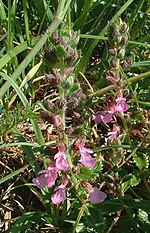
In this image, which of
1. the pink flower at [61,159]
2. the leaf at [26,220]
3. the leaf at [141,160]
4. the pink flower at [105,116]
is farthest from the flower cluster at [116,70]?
the leaf at [26,220]

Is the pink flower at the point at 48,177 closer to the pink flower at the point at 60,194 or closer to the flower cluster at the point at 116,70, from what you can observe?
the pink flower at the point at 60,194

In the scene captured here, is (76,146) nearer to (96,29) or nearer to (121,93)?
(121,93)

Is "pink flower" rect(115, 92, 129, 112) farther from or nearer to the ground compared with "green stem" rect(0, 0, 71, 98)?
nearer to the ground

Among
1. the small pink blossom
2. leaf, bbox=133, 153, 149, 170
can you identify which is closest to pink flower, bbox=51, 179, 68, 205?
the small pink blossom

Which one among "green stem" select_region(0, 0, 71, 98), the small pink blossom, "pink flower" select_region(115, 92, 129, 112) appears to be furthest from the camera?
"green stem" select_region(0, 0, 71, 98)

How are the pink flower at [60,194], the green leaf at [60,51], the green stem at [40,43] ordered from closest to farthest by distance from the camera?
the green leaf at [60,51] < the pink flower at [60,194] < the green stem at [40,43]

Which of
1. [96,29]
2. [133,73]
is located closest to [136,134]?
[133,73]

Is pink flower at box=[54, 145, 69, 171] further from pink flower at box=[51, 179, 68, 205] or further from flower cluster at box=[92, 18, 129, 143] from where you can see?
flower cluster at box=[92, 18, 129, 143]

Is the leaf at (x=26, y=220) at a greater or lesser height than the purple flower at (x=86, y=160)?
lesser
